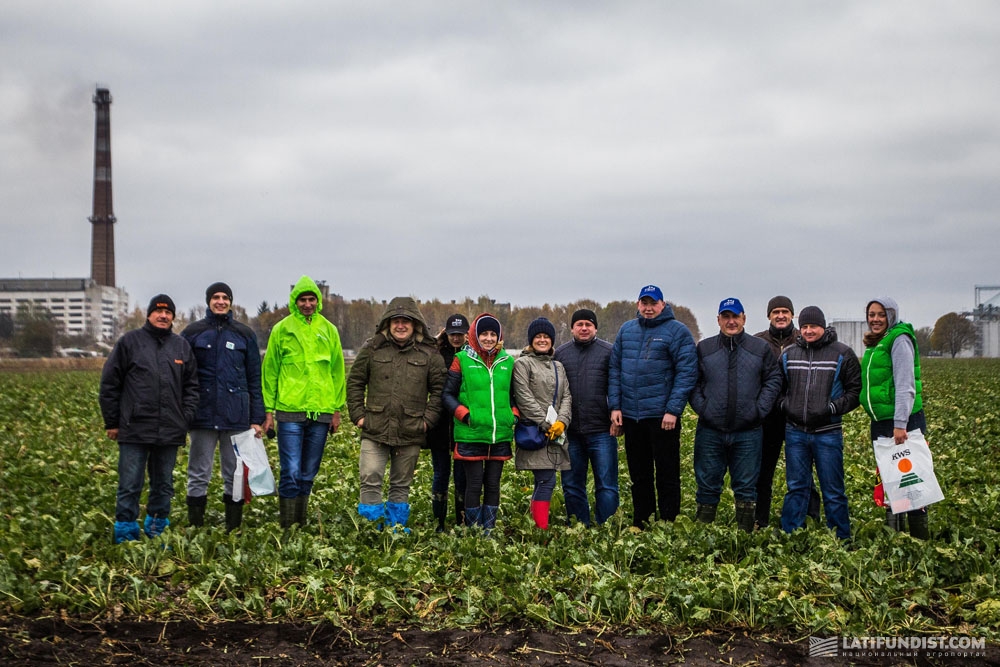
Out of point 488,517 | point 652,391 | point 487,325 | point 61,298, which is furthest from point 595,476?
point 61,298

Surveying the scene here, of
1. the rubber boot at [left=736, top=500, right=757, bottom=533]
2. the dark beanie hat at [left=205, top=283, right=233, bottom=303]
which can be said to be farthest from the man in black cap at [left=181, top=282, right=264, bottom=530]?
the rubber boot at [left=736, top=500, right=757, bottom=533]

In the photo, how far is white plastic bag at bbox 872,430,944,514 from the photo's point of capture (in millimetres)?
7184

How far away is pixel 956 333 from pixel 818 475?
124587mm

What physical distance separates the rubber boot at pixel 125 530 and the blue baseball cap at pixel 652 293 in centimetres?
485

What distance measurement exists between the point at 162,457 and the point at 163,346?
968 millimetres

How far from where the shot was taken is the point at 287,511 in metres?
7.71

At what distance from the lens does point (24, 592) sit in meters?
5.89

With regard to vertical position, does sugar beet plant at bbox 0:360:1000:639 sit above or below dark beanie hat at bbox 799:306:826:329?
below

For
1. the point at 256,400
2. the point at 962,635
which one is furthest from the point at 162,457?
the point at 962,635

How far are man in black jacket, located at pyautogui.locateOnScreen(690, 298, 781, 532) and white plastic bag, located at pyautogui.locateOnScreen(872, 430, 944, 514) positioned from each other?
1061 millimetres

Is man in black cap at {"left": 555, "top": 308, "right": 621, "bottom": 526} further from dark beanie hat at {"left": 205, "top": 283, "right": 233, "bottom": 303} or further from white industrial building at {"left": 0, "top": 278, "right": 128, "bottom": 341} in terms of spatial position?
white industrial building at {"left": 0, "top": 278, "right": 128, "bottom": 341}

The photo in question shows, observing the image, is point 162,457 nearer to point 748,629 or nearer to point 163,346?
point 163,346

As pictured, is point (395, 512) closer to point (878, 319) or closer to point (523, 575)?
point (523, 575)

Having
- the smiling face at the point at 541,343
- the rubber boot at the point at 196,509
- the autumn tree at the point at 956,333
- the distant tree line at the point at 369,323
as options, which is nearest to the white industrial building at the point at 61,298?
the distant tree line at the point at 369,323
